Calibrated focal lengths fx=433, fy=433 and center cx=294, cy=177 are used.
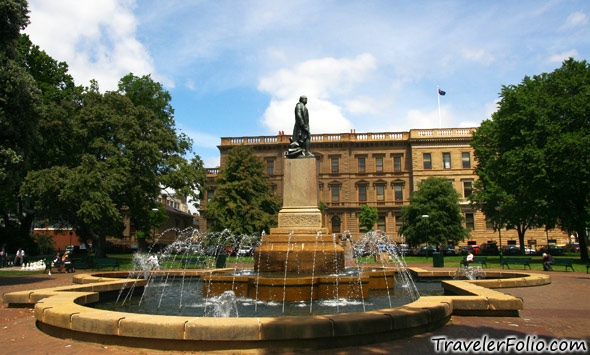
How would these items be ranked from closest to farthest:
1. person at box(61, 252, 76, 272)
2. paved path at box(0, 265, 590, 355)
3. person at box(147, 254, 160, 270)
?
1. paved path at box(0, 265, 590, 355)
2. person at box(147, 254, 160, 270)
3. person at box(61, 252, 76, 272)

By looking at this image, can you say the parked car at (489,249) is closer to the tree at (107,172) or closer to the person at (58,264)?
the tree at (107,172)

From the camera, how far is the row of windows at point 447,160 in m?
61.2

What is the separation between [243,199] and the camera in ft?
150

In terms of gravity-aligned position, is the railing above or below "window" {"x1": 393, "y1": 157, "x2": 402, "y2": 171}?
above

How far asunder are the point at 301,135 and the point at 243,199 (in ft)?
102

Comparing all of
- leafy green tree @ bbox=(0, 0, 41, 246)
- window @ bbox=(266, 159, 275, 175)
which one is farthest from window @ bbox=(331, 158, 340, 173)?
leafy green tree @ bbox=(0, 0, 41, 246)

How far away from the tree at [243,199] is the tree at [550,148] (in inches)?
908

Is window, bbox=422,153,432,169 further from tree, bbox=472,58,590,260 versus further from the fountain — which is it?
the fountain

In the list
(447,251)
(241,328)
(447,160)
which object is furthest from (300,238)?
(447,160)

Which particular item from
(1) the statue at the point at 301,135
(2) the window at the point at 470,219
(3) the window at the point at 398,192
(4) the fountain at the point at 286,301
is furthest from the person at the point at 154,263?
(2) the window at the point at 470,219

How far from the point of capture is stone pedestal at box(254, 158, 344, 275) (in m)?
13.0

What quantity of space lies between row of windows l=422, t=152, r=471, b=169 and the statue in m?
50.0

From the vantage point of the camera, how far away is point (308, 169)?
48.8ft

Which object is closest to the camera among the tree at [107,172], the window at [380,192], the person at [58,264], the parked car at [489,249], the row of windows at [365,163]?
the person at [58,264]
